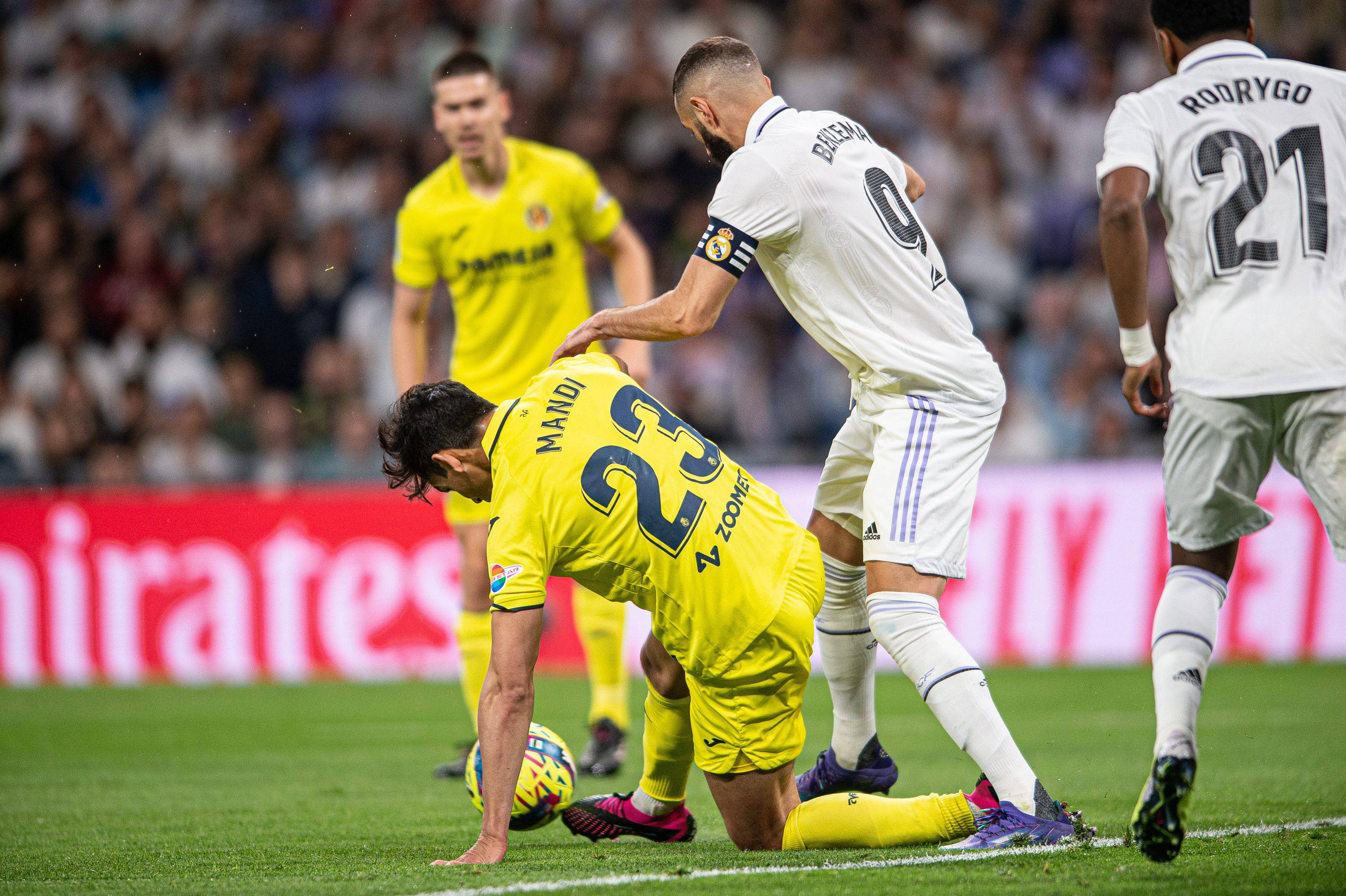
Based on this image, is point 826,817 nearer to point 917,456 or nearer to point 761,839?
point 761,839

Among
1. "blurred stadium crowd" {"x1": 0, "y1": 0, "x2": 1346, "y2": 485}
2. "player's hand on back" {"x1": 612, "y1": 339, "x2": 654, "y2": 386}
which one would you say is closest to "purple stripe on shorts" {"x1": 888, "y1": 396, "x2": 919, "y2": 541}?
Answer: "player's hand on back" {"x1": 612, "y1": 339, "x2": 654, "y2": 386}

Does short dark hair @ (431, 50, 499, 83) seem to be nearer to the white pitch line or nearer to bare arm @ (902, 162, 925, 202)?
bare arm @ (902, 162, 925, 202)

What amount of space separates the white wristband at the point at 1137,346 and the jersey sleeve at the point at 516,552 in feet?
5.14

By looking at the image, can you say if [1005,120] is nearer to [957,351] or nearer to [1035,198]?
[1035,198]

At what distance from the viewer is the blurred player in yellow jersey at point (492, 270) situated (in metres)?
6.00

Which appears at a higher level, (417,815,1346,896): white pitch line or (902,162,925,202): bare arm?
(902,162,925,202): bare arm

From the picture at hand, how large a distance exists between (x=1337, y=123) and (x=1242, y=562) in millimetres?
6592

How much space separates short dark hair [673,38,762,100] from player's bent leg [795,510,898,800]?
143 centimetres

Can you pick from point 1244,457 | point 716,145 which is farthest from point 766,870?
point 716,145

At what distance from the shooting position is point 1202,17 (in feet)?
11.7

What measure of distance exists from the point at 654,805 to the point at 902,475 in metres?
1.25

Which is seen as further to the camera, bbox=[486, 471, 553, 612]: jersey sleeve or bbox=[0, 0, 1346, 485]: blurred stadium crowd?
bbox=[0, 0, 1346, 485]: blurred stadium crowd

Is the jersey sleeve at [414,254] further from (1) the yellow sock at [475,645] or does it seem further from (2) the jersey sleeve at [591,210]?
(1) the yellow sock at [475,645]

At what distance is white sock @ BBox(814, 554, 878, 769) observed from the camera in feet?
14.6
